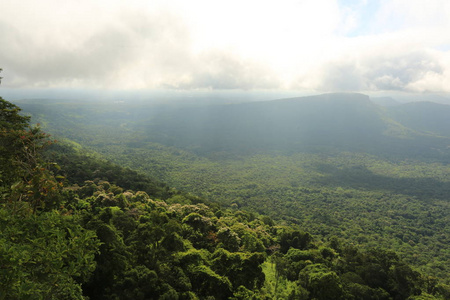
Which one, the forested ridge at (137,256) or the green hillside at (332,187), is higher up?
the forested ridge at (137,256)

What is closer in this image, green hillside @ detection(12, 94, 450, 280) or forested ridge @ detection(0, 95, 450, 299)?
forested ridge @ detection(0, 95, 450, 299)

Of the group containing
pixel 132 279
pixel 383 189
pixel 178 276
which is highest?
pixel 132 279

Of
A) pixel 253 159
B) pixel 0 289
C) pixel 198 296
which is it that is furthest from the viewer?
pixel 253 159

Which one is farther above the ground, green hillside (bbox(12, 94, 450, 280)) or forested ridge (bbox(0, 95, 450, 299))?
forested ridge (bbox(0, 95, 450, 299))

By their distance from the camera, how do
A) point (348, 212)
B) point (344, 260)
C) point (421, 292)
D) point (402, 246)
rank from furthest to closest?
point (348, 212)
point (402, 246)
point (344, 260)
point (421, 292)

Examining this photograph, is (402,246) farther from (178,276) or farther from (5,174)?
(5,174)

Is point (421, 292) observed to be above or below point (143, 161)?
above

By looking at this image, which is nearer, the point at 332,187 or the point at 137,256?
the point at 137,256

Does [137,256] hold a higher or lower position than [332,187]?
higher

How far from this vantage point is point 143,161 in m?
137

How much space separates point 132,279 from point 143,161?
426 feet

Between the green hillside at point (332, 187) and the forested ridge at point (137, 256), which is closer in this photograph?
the forested ridge at point (137, 256)

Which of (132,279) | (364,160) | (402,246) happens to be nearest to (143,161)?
(402,246)

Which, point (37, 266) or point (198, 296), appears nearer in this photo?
point (37, 266)
